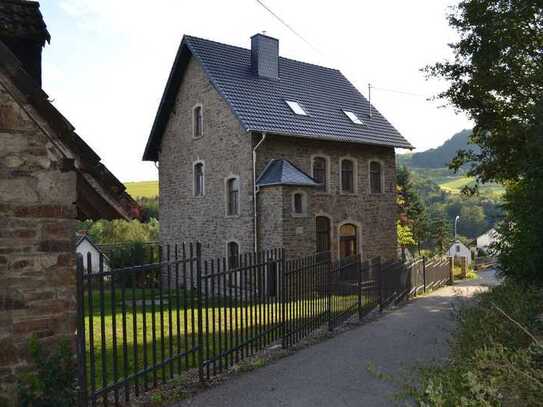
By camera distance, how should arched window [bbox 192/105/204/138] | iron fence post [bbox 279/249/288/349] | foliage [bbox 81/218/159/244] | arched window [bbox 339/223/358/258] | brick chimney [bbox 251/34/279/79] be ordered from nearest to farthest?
1. iron fence post [bbox 279/249/288/349]
2. arched window [bbox 339/223/358/258]
3. arched window [bbox 192/105/204/138]
4. brick chimney [bbox 251/34/279/79]
5. foliage [bbox 81/218/159/244]

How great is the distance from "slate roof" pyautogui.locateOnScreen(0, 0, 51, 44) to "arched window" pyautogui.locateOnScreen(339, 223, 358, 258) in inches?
655

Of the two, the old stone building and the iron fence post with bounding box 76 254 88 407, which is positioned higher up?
the old stone building

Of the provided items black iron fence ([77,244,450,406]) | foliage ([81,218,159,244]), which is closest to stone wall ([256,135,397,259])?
black iron fence ([77,244,450,406])

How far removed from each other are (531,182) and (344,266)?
424 cm

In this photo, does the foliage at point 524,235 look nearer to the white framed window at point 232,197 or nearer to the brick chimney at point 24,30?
the brick chimney at point 24,30

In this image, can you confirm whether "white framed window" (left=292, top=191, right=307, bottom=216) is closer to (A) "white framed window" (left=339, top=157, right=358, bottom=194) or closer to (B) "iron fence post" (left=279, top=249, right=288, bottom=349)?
(A) "white framed window" (left=339, top=157, right=358, bottom=194)

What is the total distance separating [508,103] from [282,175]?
7532mm

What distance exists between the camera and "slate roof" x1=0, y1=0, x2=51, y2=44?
18.3 ft

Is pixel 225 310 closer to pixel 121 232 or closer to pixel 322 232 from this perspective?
pixel 322 232

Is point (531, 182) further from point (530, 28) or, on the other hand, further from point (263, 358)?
point (263, 358)

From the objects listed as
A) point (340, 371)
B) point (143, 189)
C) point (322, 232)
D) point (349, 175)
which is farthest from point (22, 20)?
point (143, 189)

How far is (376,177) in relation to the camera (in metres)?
23.0

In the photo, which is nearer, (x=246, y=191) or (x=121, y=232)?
(x=246, y=191)

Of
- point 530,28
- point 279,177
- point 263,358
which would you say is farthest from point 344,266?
point 530,28
